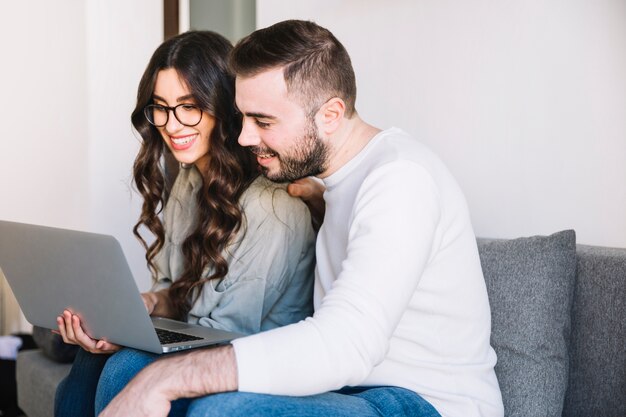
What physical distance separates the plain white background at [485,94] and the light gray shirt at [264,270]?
533mm

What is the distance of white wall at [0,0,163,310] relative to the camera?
3.31 meters

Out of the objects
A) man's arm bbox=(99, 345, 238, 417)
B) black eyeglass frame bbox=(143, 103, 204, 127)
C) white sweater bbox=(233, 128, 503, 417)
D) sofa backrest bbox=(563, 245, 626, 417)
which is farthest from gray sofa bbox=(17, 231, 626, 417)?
black eyeglass frame bbox=(143, 103, 204, 127)

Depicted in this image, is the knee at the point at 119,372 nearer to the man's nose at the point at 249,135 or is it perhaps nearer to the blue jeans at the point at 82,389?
the blue jeans at the point at 82,389

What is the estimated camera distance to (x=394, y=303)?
1.20 metres

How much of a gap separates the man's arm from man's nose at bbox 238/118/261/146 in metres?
0.49

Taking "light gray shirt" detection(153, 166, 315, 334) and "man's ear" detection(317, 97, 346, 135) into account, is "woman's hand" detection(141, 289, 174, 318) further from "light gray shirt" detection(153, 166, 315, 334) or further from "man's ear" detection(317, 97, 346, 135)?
"man's ear" detection(317, 97, 346, 135)

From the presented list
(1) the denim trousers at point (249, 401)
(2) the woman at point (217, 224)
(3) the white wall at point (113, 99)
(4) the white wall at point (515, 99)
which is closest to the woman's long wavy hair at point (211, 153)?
(2) the woman at point (217, 224)

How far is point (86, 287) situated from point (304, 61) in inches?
22.8

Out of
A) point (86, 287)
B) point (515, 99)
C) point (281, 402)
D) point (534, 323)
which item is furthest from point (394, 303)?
point (515, 99)

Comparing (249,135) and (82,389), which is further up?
(249,135)

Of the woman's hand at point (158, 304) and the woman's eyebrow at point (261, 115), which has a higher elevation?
the woman's eyebrow at point (261, 115)

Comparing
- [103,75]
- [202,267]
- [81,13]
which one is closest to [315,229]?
[202,267]

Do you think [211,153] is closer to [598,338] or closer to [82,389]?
[82,389]

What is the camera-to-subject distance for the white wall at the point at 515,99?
178 centimetres
